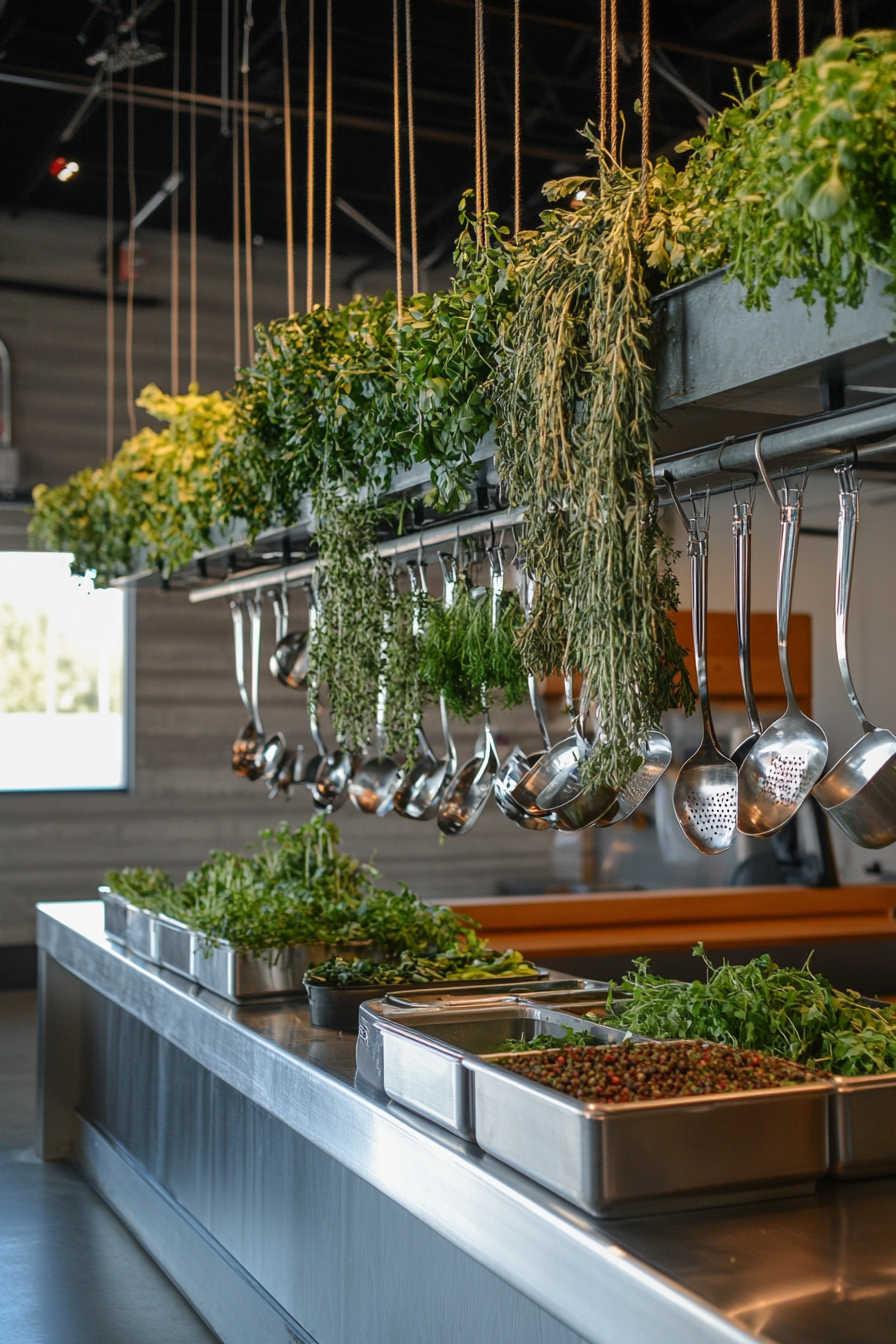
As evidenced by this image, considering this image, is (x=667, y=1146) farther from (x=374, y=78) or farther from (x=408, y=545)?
(x=374, y=78)

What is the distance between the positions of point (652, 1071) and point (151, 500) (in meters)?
2.95

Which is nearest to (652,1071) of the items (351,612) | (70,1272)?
(351,612)

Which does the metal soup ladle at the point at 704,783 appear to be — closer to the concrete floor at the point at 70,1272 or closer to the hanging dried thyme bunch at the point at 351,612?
the hanging dried thyme bunch at the point at 351,612

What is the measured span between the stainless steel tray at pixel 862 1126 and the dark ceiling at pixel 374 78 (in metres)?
4.50

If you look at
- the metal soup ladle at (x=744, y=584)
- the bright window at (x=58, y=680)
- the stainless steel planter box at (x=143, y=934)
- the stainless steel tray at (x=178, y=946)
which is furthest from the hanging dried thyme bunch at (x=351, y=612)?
the bright window at (x=58, y=680)

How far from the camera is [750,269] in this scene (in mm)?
1726

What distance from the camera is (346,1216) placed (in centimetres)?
298

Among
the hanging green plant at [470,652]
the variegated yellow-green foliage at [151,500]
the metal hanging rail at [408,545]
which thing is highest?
the variegated yellow-green foliage at [151,500]

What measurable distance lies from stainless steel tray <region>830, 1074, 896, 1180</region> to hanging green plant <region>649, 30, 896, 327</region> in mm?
1163

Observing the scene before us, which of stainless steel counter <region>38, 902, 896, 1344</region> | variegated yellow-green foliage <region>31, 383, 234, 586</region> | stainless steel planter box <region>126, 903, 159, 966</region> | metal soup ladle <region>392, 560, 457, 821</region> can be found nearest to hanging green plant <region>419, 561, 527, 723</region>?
metal soup ladle <region>392, 560, 457, 821</region>

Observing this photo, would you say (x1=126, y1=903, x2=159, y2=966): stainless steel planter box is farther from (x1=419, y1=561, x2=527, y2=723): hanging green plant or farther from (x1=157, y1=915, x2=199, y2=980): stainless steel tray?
(x1=419, y1=561, x2=527, y2=723): hanging green plant

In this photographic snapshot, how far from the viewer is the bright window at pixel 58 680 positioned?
28.7ft

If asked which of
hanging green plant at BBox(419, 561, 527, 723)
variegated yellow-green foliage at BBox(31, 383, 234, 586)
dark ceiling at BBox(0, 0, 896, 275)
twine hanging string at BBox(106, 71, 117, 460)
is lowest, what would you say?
hanging green plant at BBox(419, 561, 527, 723)

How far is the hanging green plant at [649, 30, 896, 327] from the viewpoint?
1510mm
